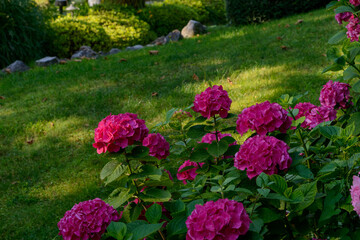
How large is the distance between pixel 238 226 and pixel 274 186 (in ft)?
0.89

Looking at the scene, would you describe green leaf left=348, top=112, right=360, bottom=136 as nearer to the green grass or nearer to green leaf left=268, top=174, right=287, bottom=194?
green leaf left=268, top=174, right=287, bottom=194

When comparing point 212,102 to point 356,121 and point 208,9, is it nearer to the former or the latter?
point 356,121

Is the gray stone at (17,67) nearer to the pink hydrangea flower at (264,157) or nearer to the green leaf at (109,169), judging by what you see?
the green leaf at (109,169)

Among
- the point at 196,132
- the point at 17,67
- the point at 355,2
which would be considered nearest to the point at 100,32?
the point at 17,67

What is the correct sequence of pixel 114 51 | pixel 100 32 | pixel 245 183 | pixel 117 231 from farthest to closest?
pixel 100 32 < pixel 114 51 < pixel 245 183 < pixel 117 231

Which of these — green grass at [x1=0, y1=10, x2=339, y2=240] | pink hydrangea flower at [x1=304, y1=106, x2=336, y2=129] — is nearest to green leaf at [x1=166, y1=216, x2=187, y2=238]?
pink hydrangea flower at [x1=304, y1=106, x2=336, y2=129]

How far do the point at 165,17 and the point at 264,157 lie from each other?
464 inches

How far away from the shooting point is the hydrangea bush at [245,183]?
1230 millimetres

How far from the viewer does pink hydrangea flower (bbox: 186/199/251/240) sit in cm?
108

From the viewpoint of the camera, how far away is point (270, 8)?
9672 millimetres

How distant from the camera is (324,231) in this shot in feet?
4.72

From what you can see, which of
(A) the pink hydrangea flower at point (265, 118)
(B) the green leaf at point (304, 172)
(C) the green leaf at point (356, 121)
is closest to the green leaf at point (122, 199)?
(A) the pink hydrangea flower at point (265, 118)

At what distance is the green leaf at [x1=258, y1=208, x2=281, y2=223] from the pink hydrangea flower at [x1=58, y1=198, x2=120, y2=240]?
58 cm

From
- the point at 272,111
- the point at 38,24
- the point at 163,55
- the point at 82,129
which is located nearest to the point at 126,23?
the point at 38,24
